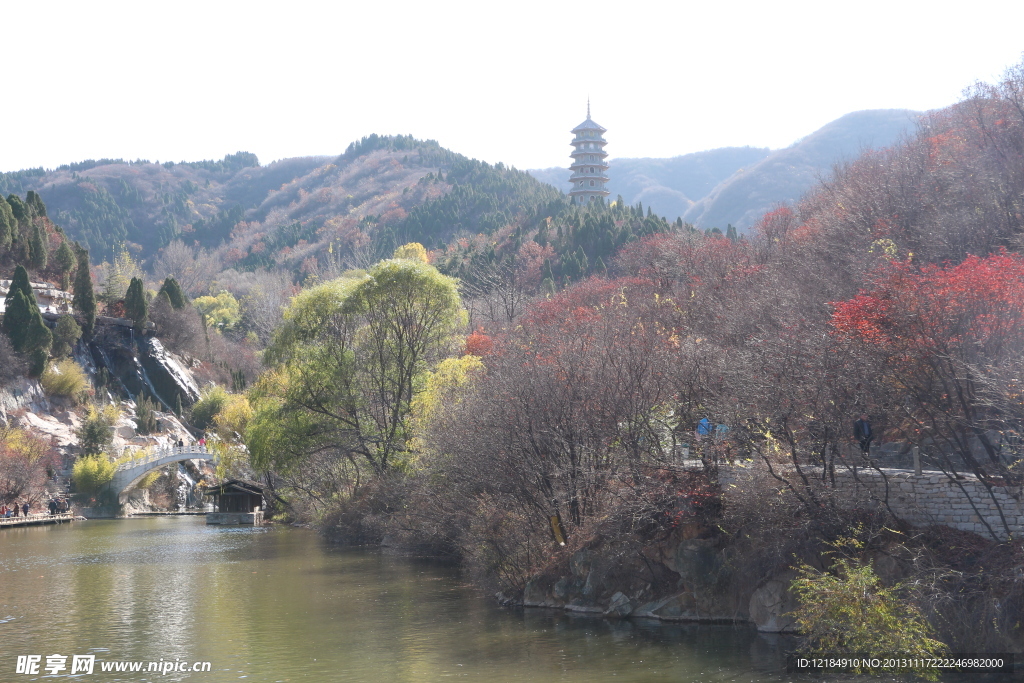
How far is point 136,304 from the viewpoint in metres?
69.7

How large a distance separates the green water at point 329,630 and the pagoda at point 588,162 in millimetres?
83585

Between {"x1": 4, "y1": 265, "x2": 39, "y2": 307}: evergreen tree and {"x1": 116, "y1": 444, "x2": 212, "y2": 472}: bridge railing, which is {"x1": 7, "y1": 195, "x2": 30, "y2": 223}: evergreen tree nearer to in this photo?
{"x1": 4, "y1": 265, "x2": 39, "y2": 307}: evergreen tree

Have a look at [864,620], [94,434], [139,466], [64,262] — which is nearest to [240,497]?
[139,466]

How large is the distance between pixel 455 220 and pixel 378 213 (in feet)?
85.8

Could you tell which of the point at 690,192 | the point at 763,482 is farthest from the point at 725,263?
the point at 690,192

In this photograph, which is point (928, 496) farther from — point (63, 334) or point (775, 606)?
point (63, 334)

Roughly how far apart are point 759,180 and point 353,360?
129781 millimetres

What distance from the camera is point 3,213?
62.4m

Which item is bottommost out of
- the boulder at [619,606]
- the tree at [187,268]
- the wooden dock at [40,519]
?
the wooden dock at [40,519]

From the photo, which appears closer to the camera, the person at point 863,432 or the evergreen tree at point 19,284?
the person at point 863,432

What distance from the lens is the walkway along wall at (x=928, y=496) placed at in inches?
551

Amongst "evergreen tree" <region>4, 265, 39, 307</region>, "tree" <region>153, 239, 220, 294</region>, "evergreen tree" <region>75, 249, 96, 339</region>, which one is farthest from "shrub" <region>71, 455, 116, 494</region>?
"tree" <region>153, 239, 220, 294</region>

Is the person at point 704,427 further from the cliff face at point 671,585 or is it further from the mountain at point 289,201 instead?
the mountain at point 289,201

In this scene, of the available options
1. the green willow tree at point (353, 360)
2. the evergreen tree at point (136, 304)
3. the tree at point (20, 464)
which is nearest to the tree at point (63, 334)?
the evergreen tree at point (136, 304)
